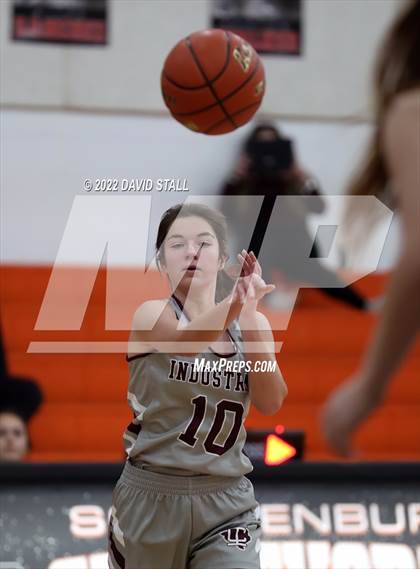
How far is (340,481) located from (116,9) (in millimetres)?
3124

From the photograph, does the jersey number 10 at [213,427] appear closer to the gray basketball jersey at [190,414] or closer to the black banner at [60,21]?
the gray basketball jersey at [190,414]

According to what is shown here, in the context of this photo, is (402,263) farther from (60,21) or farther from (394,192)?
(60,21)

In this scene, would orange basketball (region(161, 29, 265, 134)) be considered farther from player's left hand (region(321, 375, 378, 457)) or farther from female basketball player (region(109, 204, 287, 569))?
player's left hand (region(321, 375, 378, 457))

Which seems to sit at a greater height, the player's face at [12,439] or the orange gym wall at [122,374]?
the player's face at [12,439]

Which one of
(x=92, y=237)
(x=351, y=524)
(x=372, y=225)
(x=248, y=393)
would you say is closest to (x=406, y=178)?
(x=372, y=225)

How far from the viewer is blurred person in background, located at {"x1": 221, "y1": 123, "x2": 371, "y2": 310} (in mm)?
5578

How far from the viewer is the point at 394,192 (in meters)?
1.49

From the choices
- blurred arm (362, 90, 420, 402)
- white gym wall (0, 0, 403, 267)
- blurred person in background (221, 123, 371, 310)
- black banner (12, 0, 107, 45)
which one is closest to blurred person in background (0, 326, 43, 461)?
white gym wall (0, 0, 403, 267)

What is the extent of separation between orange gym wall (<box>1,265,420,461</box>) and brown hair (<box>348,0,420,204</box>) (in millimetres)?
3927

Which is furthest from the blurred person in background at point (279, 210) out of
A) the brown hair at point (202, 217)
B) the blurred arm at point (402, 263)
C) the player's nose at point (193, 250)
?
the blurred arm at point (402, 263)

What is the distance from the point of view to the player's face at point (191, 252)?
2.77m

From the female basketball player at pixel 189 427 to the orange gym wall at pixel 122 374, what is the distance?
2656 millimetres

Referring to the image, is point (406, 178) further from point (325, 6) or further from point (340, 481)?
point (325, 6)

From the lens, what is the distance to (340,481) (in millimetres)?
4449
